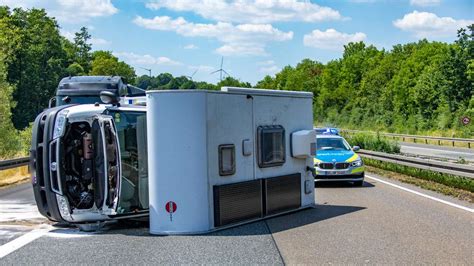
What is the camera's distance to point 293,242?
30.1 feet

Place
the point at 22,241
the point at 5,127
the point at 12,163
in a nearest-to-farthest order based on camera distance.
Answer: the point at 22,241
the point at 12,163
the point at 5,127

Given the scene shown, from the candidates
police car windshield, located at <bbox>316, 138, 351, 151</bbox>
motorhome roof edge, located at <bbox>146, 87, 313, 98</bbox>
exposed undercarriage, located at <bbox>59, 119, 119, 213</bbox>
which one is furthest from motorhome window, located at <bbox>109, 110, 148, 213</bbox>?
police car windshield, located at <bbox>316, 138, 351, 151</bbox>

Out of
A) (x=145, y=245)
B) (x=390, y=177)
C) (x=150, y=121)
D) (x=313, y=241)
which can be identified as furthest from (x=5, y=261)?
(x=390, y=177)

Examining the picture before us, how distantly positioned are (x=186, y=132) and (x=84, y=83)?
8.20 m

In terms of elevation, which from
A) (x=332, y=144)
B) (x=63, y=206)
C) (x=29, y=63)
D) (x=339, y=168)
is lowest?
(x=339, y=168)

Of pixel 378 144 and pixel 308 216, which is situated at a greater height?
pixel 308 216

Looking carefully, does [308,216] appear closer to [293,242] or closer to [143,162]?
[293,242]

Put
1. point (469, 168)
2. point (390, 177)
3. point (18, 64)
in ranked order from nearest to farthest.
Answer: point (469, 168) < point (390, 177) < point (18, 64)

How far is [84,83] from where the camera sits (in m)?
17.3

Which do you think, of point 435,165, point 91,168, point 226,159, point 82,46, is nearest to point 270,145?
point 226,159

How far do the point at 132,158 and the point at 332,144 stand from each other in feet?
33.2

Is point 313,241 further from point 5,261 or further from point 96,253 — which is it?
point 5,261

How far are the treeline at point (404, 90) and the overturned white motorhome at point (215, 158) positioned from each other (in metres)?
42.5

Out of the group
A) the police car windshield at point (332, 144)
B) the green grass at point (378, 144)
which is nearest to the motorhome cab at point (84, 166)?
the police car windshield at point (332, 144)
